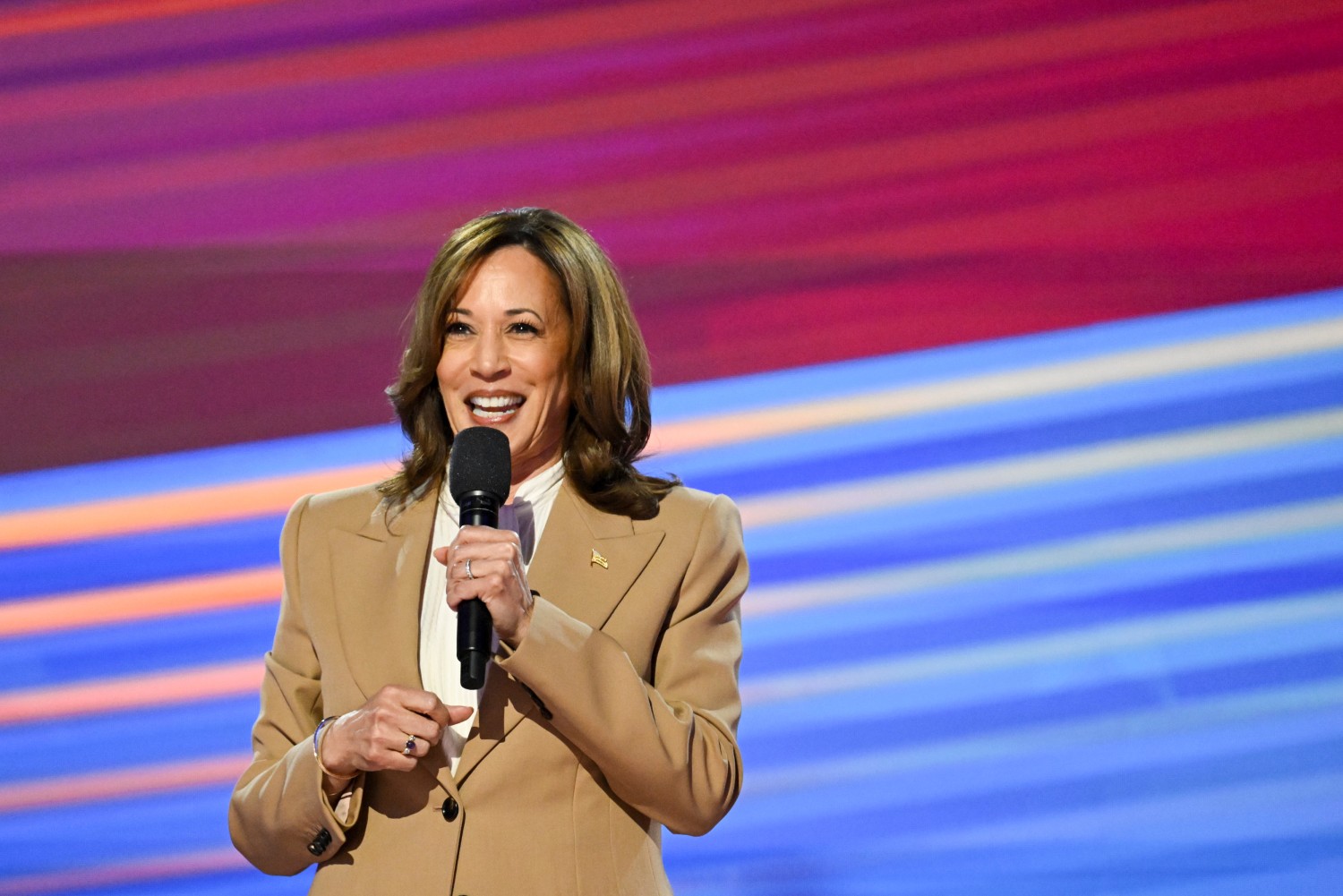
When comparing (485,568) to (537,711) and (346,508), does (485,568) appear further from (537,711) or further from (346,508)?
(346,508)

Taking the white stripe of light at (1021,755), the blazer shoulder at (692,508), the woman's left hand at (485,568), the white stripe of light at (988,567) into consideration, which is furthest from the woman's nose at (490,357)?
the white stripe of light at (1021,755)

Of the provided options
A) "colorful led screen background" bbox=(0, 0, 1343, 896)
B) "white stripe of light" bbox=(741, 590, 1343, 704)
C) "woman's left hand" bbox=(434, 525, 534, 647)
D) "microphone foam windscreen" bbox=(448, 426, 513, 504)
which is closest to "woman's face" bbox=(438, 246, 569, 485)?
"microphone foam windscreen" bbox=(448, 426, 513, 504)

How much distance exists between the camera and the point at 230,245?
Result: 321 centimetres

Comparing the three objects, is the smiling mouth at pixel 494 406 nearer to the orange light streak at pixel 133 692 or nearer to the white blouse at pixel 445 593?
the white blouse at pixel 445 593

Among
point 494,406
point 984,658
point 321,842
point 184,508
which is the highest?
point 184,508

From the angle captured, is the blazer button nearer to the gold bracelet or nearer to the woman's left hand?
the gold bracelet

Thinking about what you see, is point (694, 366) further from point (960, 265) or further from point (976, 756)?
point (976, 756)

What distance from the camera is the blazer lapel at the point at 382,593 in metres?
1.88

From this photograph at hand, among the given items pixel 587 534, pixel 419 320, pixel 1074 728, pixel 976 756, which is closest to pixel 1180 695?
pixel 1074 728

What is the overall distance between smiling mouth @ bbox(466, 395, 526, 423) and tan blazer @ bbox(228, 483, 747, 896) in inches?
5.9

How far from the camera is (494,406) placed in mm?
2016

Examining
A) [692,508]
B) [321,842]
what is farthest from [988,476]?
[321,842]

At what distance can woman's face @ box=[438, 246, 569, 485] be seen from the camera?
2.01m

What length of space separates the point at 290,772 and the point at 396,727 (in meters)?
0.24
